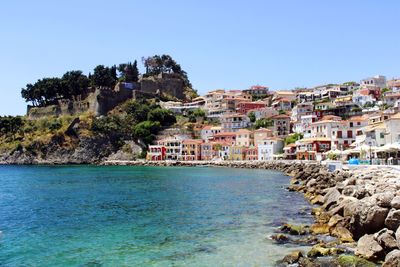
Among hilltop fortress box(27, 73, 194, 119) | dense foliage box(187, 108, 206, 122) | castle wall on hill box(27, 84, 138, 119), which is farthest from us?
dense foliage box(187, 108, 206, 122)

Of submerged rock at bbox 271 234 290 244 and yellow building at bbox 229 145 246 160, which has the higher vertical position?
yellow building at bbox 229 145 246 160

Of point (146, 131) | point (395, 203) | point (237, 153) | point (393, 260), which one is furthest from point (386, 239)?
point (146, 131)

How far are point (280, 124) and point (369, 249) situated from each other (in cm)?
7361

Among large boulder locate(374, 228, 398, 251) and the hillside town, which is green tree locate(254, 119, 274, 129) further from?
large boulder locate(374, 228, 398, 251)

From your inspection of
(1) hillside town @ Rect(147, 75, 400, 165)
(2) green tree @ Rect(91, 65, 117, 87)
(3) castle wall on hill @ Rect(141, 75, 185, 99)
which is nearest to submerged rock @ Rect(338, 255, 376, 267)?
(1) hillside town @ Rect(147, 75, 400, 165)

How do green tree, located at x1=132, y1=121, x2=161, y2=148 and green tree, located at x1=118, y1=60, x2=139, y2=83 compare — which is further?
green tree, located at x1=118, y1=60, x2=139, y2=83

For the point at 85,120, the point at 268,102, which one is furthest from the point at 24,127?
the point at 268,102

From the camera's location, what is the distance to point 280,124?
86250 millimetres

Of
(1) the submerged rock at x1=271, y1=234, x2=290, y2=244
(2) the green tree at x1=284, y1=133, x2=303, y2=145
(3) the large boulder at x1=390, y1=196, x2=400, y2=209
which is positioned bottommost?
(1) the submerged rock at x1=271, y1=234, x2=290, y2=244

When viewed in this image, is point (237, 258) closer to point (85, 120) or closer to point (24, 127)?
point (85, 120)

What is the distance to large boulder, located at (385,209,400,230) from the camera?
14121 mm

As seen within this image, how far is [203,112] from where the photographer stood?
103938 mm

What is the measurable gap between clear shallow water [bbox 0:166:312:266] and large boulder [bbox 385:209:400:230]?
3.54 meters

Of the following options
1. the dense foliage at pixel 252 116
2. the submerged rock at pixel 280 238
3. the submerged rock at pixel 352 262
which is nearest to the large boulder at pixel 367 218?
the submerged rock at pixel 352 262
